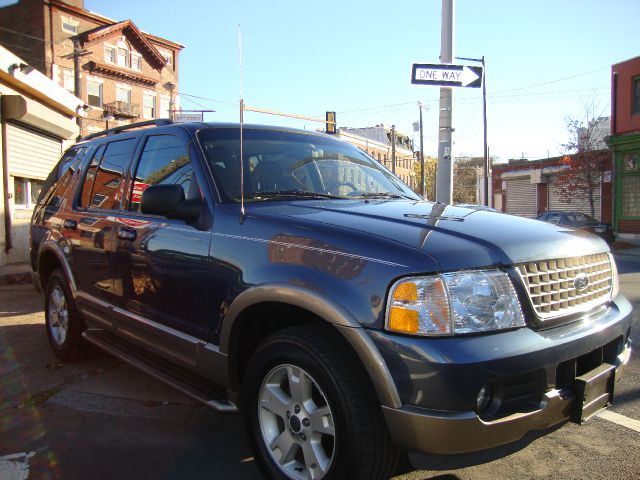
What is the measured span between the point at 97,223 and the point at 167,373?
147 cm

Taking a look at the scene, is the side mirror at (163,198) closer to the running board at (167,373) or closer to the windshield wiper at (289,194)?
the windshield wiper at (289,194)

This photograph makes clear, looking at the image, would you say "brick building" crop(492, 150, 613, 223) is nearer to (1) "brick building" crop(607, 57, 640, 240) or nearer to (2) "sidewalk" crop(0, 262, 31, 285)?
(1) "brick building" crop(607, 57, 640, 240)

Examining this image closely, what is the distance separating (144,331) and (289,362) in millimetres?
1421

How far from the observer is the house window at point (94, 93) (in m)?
33.4

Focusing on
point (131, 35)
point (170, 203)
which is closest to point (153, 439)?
point (170, 203)

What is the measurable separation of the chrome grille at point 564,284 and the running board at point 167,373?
1.58 metres

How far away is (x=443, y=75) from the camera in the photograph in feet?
24.8

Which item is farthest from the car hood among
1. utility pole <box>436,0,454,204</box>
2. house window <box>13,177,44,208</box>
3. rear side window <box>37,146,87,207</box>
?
house window <box>13,177,44,208</box>

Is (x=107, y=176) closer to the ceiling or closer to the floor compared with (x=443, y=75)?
closer to the floor

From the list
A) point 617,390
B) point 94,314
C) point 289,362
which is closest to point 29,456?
point 94,314

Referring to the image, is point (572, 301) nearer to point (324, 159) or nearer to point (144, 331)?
point (324, 159)

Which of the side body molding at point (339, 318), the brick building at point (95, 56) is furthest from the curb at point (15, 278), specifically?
the brick building at point (95, 56)

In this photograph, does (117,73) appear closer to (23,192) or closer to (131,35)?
(131,35)

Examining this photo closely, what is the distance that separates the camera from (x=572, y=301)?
236 centimetres
